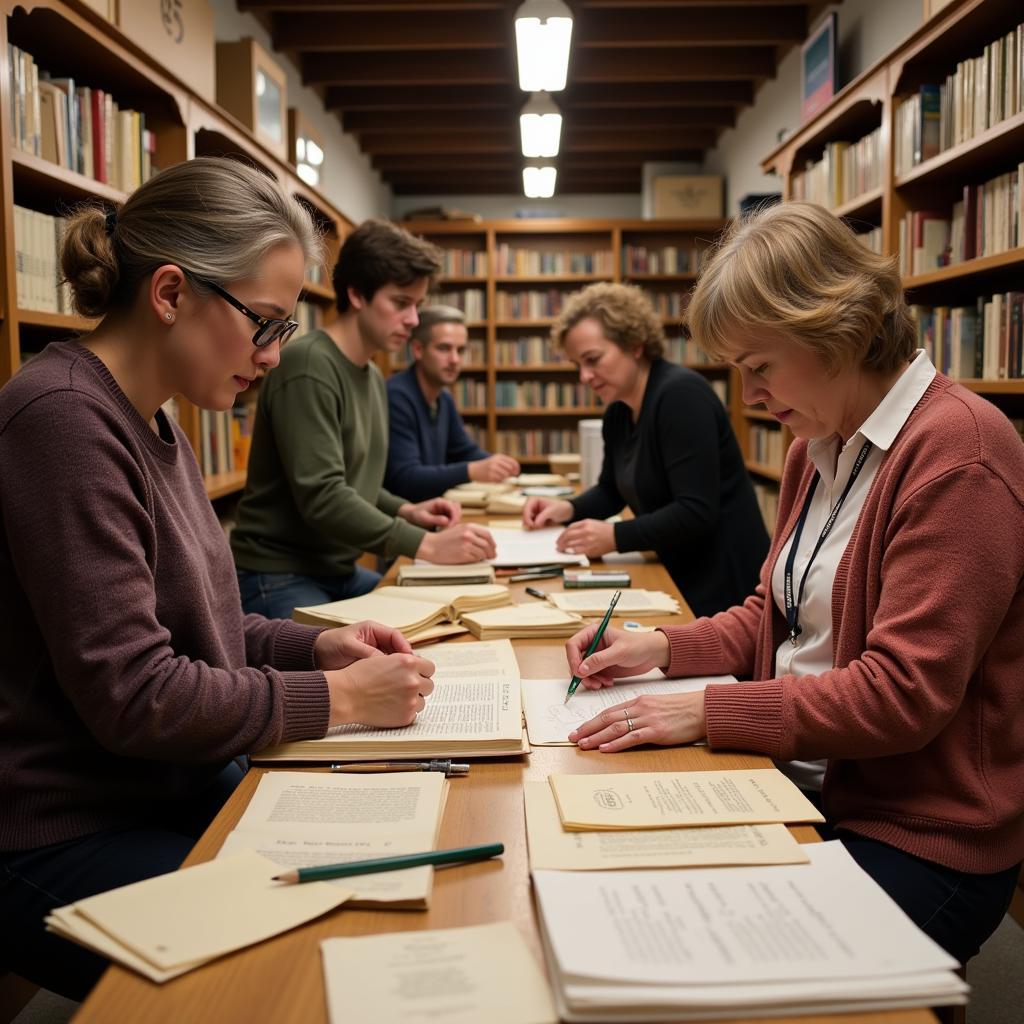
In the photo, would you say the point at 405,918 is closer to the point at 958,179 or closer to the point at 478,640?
the point at 478,640

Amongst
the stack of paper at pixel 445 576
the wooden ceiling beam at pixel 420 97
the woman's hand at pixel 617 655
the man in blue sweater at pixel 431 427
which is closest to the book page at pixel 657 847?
the woman's hand at pixel 617 655

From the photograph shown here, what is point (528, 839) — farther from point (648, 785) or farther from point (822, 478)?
point (822, 478)

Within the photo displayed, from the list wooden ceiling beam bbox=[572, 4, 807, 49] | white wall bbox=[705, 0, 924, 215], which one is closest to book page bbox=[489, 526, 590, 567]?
white wall bbox=[705, 0, 924, 215]

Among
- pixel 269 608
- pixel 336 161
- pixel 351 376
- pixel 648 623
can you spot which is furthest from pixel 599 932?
pixel 336 161

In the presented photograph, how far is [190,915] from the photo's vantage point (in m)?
0.79

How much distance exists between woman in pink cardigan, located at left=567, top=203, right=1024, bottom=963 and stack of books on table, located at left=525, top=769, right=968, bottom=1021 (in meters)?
0.15

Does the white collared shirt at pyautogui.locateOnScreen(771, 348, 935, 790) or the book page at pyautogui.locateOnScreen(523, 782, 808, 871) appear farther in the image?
the white collared shirt at pyautogui.locateOnScreen(771, 348, 935, 790)

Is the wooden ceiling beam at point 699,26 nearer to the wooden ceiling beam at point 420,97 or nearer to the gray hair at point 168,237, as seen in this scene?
the wooden ceiling beam at point 420,97

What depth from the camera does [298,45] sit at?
15.5 feet

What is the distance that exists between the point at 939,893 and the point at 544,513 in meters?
1.86

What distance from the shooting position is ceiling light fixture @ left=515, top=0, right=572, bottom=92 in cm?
315

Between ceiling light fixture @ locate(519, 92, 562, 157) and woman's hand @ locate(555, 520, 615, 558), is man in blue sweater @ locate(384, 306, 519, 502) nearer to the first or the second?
ceiling light fixture @ locate(519, 92, 562, 157)

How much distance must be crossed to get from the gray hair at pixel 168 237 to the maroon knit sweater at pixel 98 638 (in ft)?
0.35

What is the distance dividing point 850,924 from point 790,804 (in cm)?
23
